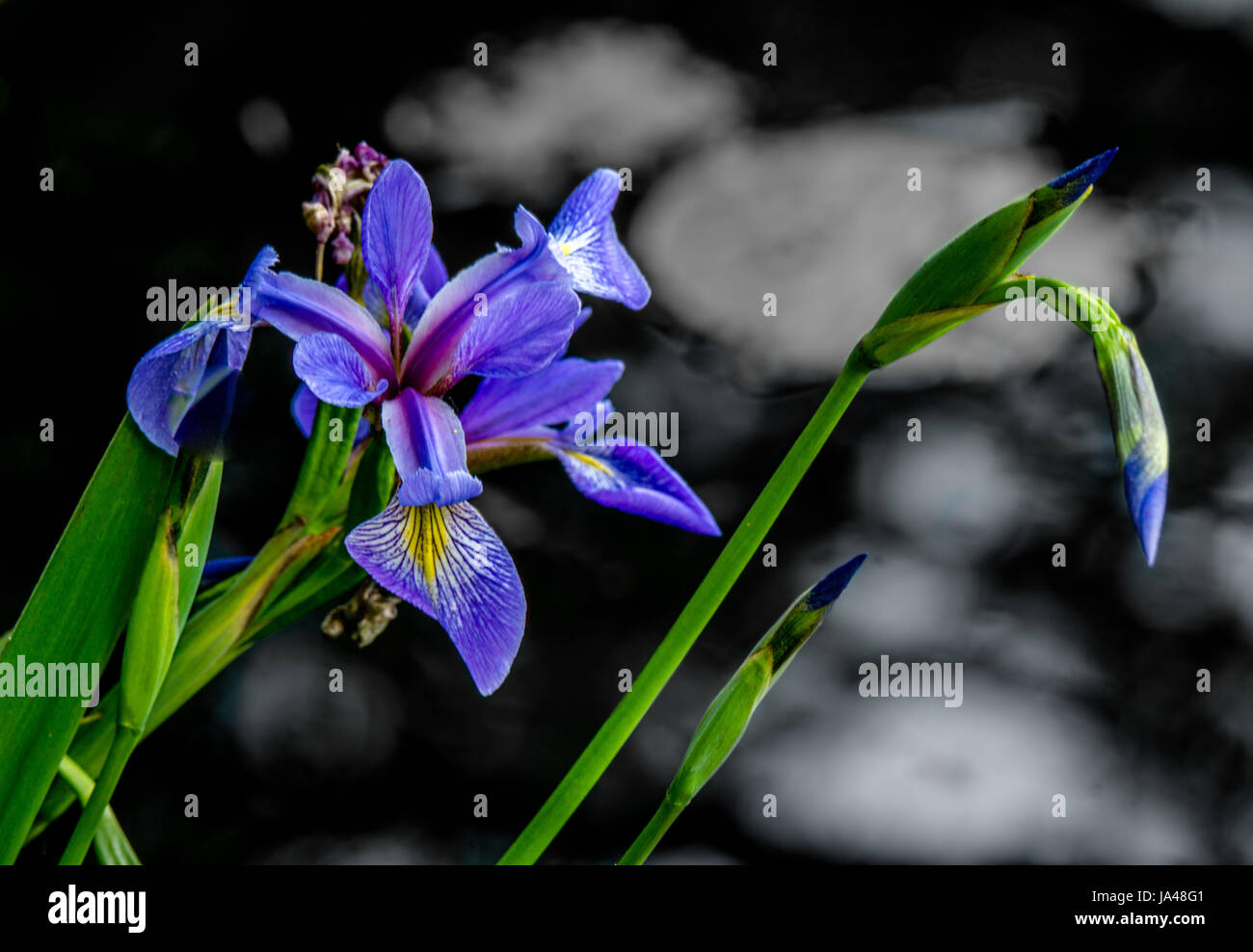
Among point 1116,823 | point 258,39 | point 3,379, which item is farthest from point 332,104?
point 1116,823

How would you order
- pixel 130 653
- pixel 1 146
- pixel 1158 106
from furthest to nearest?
pixel 1158 106 → pixel 1 146 → pixel 130 653

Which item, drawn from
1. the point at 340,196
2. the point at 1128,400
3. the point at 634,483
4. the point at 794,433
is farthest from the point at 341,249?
the point at 794,433

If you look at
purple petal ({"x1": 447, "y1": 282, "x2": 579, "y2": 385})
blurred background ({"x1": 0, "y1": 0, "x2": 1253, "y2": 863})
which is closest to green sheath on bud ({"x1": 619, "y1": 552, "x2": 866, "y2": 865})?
purple petal ({"x1": 447, "y1": 282, "x2": 579, "y2": 385})

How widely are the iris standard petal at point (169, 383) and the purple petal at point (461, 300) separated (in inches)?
2.6

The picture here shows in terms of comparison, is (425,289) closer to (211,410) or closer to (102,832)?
(211,410)

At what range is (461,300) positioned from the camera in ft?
1.14

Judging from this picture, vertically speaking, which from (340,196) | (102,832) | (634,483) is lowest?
(102,832)

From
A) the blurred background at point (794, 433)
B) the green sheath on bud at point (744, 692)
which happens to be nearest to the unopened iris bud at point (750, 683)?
the green sheath on bud at point (744, 692)

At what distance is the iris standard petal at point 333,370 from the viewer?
11.6 inches

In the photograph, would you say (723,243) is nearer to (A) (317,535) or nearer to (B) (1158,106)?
(B) (1158,106)

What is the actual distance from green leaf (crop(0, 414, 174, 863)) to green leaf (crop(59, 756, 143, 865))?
0.02 metres

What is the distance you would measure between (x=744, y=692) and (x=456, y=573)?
0.10 metres

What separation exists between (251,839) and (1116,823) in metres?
0.82

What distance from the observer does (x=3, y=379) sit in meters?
0.90
